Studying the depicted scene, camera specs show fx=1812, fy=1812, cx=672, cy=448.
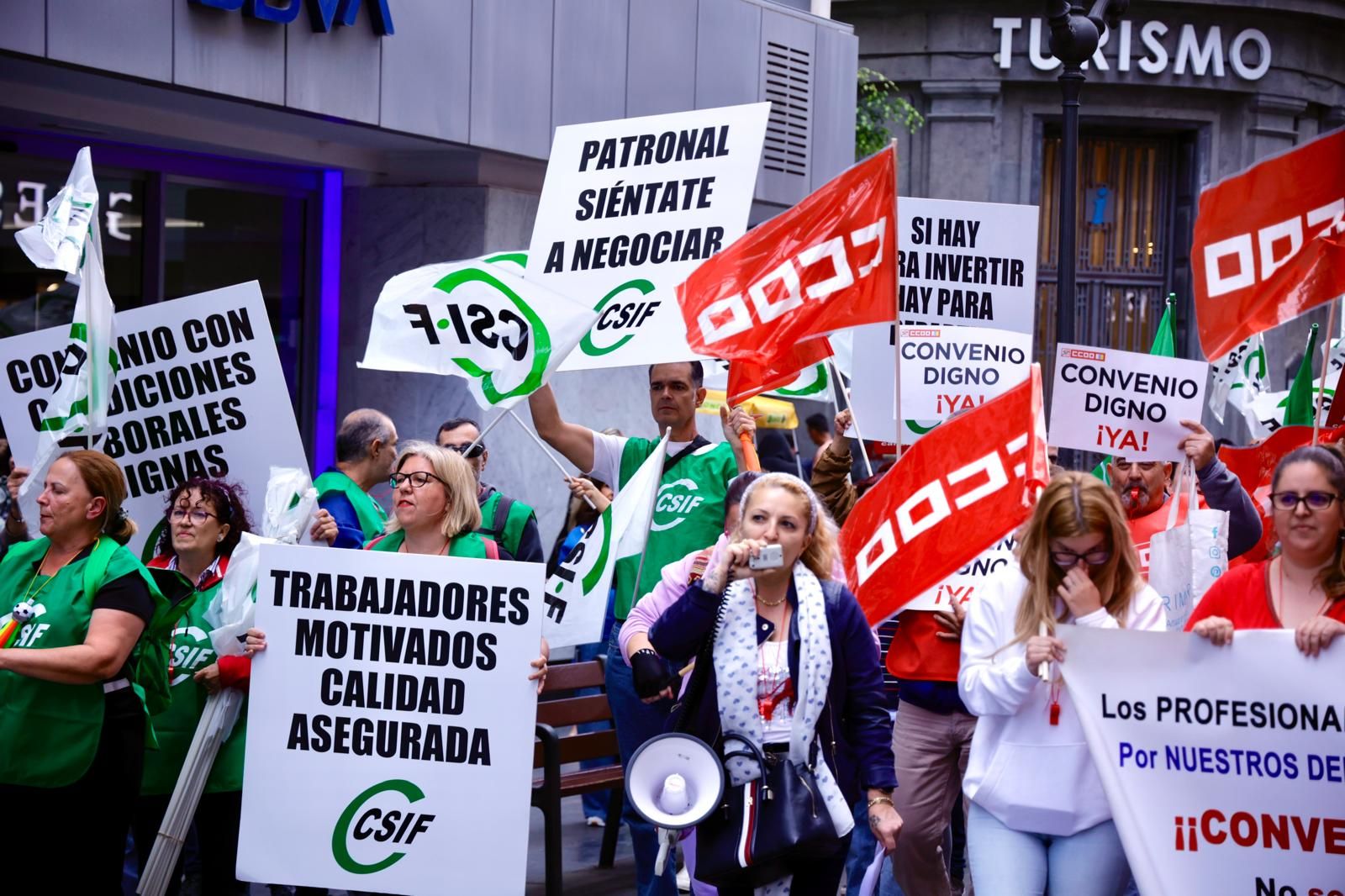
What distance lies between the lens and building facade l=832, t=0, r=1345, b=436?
25.5 meters

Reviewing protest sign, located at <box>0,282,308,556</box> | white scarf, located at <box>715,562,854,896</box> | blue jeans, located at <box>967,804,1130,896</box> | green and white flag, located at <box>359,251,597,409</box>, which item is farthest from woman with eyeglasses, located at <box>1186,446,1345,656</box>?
protest sign, located at <box>0,282,308,556</box>

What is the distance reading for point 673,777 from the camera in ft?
16.3

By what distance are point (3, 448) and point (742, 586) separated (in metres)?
4.13

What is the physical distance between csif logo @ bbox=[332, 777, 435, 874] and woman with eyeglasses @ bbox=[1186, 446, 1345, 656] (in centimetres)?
250

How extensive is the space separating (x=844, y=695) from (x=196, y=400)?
321 cm

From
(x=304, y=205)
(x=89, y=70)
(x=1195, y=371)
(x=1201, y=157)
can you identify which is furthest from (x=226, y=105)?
(x=1201, y=157)

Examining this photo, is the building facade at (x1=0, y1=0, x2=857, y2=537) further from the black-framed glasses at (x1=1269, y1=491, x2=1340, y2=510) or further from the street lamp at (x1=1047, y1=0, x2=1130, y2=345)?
the black-framed glasses at (x1=1269, y1=491, x2=1340, y2=510)

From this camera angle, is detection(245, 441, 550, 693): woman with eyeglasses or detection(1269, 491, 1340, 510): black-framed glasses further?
detection(245, 441, 550, 693): woman with eyeglasses

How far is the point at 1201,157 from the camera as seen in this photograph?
84.6ft

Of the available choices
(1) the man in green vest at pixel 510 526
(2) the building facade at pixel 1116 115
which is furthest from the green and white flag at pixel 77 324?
(2) the building facade at pixel 1116 115

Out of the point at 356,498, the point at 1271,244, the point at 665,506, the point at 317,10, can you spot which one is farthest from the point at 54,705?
the point at 317,10

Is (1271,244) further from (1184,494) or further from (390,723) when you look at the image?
(390,723)

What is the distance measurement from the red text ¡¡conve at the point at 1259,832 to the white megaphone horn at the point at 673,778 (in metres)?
1.26

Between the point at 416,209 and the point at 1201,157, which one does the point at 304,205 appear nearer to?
the point at 416,209
